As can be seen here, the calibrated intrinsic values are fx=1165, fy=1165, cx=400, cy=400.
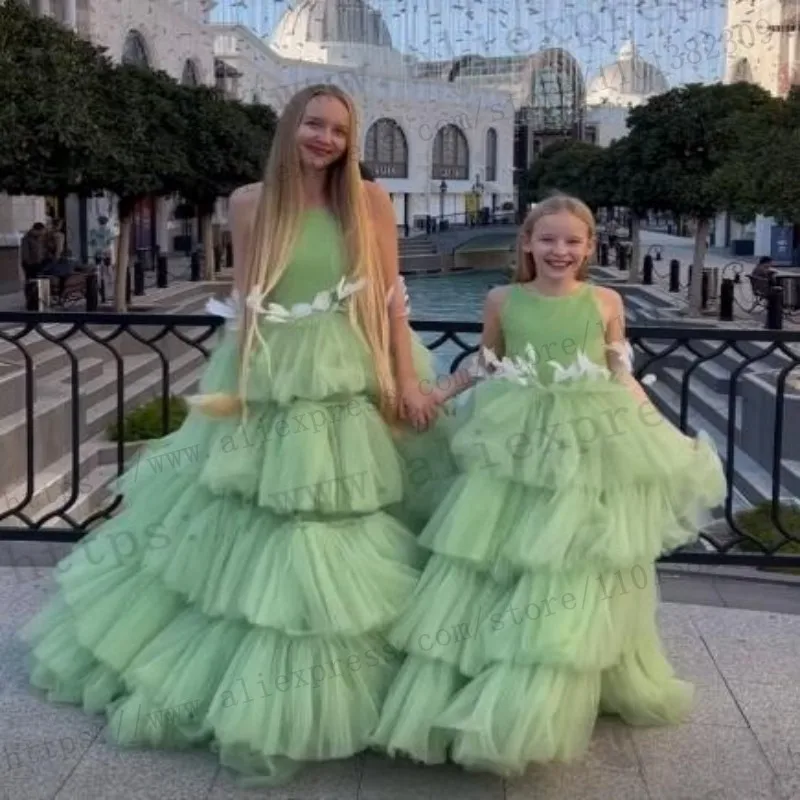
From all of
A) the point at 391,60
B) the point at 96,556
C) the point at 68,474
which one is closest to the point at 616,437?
the point at 96,556

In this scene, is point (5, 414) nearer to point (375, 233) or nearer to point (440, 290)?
point (375, 233)

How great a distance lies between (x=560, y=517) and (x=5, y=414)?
7.17m

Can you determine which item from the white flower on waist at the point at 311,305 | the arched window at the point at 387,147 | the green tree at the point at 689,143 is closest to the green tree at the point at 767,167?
the green tree at the point at 689,143

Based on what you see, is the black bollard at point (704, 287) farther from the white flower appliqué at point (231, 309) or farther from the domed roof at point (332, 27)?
the domed roof at point (332, 27)

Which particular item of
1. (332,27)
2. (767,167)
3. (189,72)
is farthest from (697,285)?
(332,27)

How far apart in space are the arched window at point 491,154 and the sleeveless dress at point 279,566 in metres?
89.7

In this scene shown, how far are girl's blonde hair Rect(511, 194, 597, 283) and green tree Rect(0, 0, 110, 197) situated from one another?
9794mm

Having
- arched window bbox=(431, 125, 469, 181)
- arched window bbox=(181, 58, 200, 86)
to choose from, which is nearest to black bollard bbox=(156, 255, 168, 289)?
arched window bbox=(181, 58, 200, 86)

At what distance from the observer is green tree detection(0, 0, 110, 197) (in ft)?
40.0

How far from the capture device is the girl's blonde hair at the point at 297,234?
3.04 m

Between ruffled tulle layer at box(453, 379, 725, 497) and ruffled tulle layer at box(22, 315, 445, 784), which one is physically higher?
ruffled tulle layer at box(453, 379, 725, 497)

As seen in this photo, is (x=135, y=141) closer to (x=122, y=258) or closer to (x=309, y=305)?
(x=122, y=258)

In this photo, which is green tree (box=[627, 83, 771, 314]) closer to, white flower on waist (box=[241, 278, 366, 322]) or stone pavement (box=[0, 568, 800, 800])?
stone pavement (box=[0, 568, 800, 800])

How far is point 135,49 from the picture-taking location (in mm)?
39719
